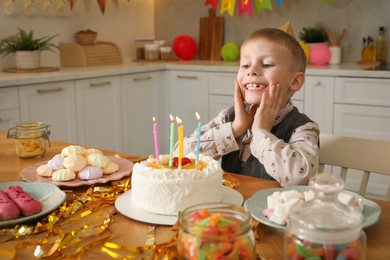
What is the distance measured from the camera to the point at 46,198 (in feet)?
3.45

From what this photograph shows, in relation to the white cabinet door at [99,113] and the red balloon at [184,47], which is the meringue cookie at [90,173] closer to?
the white cabinet door at [99,113]

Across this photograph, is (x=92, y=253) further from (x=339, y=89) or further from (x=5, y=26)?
(x=5, y=26)

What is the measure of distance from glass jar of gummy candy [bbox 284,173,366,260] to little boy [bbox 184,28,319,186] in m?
0.58

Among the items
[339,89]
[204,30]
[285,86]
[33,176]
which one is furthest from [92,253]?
[204,30]

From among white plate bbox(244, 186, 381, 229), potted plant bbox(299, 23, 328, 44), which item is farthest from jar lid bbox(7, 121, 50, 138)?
potted plant bbox(299, 23, 328, 44)

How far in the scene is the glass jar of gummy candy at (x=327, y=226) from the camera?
Result: 64 centimetres

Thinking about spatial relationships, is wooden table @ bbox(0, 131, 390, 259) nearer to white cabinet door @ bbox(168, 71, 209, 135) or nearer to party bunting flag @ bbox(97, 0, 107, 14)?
white cabinet door @ bbox(168, 71, 209, 135)

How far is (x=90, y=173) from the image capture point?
119cm

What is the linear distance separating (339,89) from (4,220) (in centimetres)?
243

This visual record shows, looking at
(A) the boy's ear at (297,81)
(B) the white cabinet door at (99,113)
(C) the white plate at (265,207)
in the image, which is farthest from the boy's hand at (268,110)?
(B) the white cabinet door at (99,113)

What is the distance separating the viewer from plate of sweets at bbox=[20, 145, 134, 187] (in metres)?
1.18

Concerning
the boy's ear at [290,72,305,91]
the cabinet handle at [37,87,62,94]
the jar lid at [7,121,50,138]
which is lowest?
the cabinet handle at [37,87,62,94]

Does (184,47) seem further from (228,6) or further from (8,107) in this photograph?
(8,107)

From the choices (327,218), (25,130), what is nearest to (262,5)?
(25,130)
